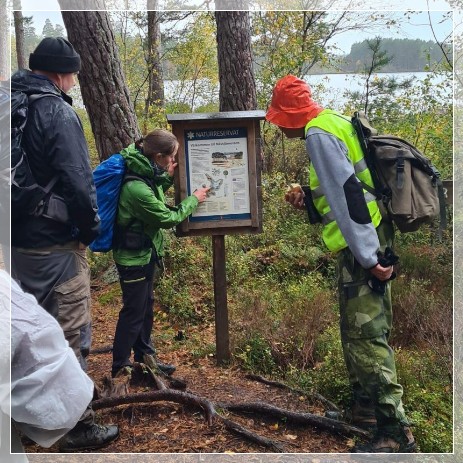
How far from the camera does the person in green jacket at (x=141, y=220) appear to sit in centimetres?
429

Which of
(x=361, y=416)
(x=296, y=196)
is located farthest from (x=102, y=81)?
(x=361, y=416)

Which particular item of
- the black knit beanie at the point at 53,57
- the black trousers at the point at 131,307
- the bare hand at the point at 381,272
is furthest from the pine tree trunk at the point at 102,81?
the bare hand at the point at 381,272

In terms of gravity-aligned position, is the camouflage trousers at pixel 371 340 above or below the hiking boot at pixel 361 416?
above

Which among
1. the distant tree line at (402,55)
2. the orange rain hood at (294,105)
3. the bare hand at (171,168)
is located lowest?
the bare hand at (171,168)

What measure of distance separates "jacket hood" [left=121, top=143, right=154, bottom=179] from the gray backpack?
1.61 m

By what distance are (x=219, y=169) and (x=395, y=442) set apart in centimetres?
249

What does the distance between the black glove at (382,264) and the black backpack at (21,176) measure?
2.07 meters

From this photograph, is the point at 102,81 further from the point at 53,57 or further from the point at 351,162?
the point at 351,162

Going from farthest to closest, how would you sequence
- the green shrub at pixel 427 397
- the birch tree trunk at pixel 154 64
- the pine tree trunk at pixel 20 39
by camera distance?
the pine tree trunk at pixel 20 39
the birch tree trunk at pixel 154 64
the green shrub at pixel 427 397

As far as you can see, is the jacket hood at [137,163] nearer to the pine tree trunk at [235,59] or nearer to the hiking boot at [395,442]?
the hiking boot at [395,442]

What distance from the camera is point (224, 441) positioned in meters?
3.78

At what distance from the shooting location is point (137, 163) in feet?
14.1

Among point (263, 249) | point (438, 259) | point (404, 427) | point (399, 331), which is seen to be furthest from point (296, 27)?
point (404, 427)

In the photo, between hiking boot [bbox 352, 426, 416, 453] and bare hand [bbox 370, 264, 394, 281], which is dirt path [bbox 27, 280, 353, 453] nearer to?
hiking boot [bbox 352, 426, 416, 453]
